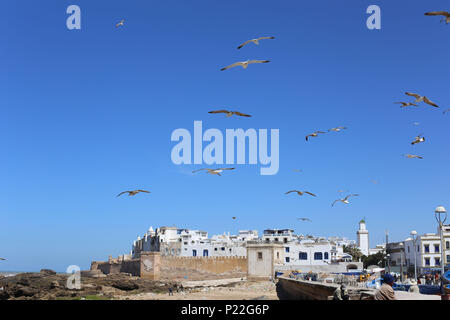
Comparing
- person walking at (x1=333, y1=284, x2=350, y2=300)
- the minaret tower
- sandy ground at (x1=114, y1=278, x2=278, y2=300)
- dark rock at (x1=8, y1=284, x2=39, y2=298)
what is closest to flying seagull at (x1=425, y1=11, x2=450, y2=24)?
person walking at (x1=333, y1=284, x2=350, y2=300)

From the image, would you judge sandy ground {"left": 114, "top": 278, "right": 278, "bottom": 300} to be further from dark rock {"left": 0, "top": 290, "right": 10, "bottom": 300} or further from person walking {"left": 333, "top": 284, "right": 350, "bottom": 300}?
person walking {"left": 333, "top": 284, "right": 350, "bottom": 300}

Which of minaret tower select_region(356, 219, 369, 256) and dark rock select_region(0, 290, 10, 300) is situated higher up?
minaret tower select_region(356, 219, 369, 256)

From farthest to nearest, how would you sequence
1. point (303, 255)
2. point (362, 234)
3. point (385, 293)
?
point (362, 234) < point (303, 255) < point (385, 293)

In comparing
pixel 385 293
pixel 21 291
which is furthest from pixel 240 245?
pixel 385 293

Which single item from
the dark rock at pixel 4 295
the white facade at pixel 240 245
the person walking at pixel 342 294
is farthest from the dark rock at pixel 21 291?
the person walking at pixel 342 294

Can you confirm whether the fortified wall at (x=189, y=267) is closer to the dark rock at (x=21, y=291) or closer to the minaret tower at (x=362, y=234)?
the dark rock at (x=21, y=291)

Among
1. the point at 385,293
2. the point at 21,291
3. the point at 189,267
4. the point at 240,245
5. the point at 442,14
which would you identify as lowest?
the point at 21,291

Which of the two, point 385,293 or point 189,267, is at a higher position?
point 385,293

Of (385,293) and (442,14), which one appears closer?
(385,293)

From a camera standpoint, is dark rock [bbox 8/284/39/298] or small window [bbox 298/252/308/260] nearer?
dark rock [bbox 8/284/39/298]

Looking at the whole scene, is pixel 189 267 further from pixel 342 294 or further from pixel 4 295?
pixel 342 294

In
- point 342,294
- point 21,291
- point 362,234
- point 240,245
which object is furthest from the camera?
point 362,234

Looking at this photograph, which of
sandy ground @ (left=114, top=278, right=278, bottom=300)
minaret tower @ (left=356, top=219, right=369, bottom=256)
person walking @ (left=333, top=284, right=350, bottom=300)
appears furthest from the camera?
minaret tower @ (left=356, top=219, right=369, bottom=256)
